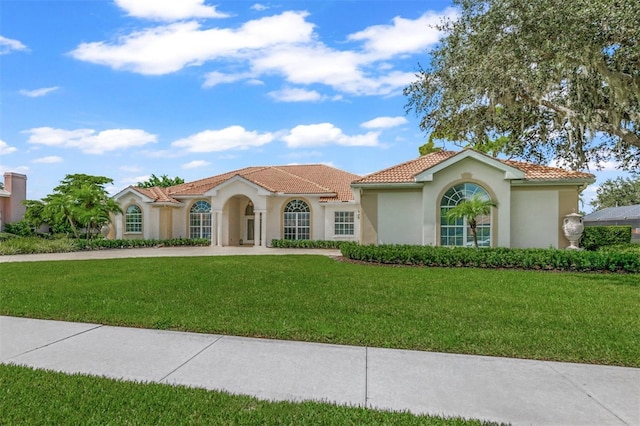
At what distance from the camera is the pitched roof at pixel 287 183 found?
24969 mm

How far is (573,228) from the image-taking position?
16234mm

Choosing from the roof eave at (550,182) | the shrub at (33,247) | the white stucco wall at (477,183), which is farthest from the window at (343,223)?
the shrub at (33,247)

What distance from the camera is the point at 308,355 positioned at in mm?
4793

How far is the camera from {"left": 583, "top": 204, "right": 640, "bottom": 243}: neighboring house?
107 ft

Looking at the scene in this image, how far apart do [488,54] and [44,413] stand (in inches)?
561

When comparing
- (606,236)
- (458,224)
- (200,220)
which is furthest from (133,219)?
(606,236)

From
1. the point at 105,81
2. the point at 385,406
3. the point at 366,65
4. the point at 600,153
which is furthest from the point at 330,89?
the point at 385,406

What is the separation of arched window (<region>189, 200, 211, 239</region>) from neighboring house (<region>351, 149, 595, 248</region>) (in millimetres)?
13779

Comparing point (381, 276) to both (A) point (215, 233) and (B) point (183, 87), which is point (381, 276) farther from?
(A) point (215, 233)

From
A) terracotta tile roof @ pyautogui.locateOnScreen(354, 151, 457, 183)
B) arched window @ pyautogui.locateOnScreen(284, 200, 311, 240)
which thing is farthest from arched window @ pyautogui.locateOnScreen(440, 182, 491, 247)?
arched window @ pyautogui.locateOnScreen(284, 200, 311, 240)

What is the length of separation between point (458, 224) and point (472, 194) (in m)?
1.53

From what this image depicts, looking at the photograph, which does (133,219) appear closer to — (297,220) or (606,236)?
(297,220)

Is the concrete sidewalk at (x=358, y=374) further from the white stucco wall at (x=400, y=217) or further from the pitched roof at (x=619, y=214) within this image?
the pitched roof at (x=619, y=214)

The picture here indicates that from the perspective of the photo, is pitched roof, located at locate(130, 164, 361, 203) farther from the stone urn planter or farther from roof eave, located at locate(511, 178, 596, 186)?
the stone urn planter
